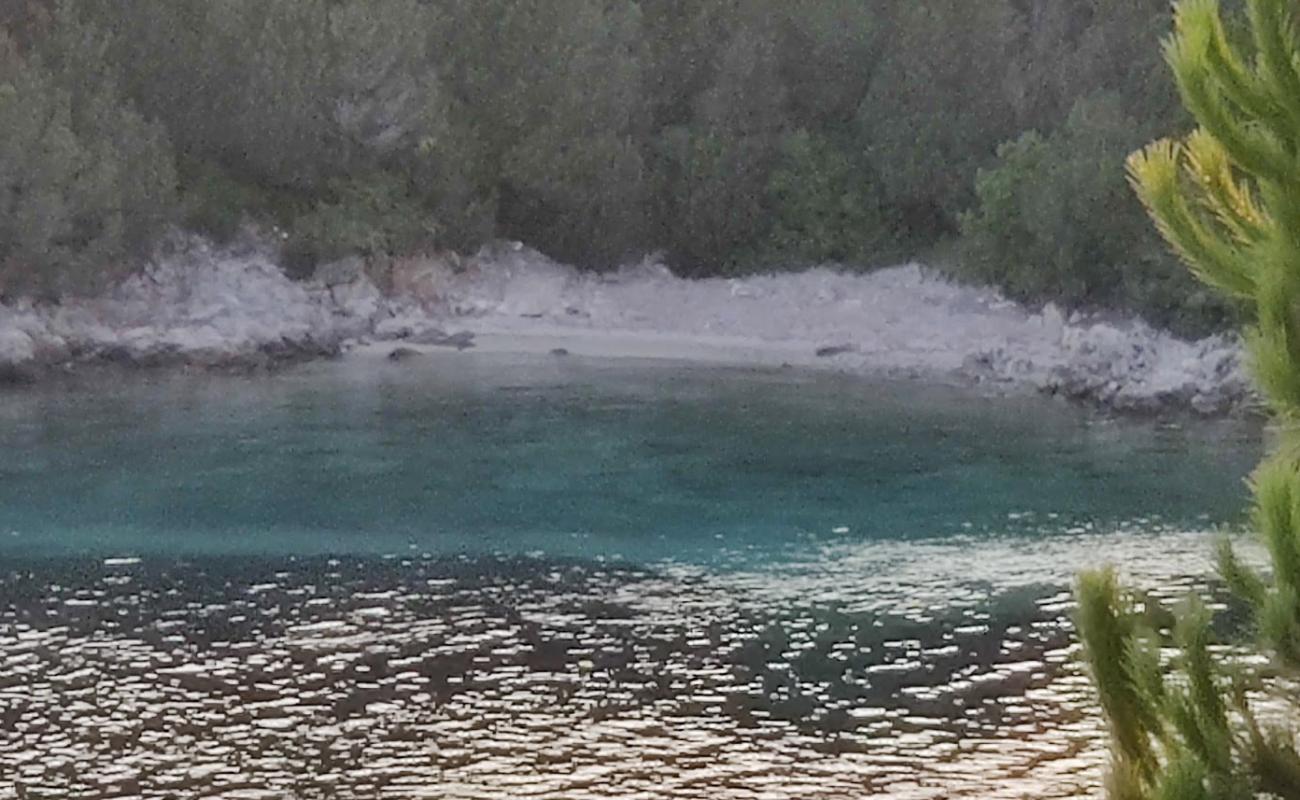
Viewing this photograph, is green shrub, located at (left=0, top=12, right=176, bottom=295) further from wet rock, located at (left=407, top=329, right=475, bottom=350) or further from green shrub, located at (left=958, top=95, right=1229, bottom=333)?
green shrub, located at (left=958, top=95, right=1229, bottom=333)

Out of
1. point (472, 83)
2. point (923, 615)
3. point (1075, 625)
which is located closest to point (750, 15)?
point (472, 83)

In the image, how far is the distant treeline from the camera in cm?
2403

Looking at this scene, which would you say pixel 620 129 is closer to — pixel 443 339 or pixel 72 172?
pixel 443 339

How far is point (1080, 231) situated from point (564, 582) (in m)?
14.0

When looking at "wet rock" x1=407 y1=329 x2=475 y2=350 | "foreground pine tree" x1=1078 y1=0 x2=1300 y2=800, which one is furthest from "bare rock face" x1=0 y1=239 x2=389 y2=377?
"foreground pine tree" x1=1078 y1=0 x2=1300 y2=800

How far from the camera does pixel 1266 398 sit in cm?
380

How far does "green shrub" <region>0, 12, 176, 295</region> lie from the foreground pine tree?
2065 centimetres

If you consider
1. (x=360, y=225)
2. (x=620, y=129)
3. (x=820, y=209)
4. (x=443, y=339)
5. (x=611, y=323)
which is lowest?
(x=443, y=339)

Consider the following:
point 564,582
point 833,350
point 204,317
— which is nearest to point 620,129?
point 833,350

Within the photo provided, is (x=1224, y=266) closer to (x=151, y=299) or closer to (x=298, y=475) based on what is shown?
(x=298, y=475)

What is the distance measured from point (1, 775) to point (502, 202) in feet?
67.4

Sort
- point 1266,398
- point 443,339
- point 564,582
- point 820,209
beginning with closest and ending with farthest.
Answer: point 1266,398 → point 564,582 → point 443,339 → point 820,209

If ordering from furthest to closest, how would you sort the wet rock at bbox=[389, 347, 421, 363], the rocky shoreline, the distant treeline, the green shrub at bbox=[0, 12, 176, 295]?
the distant treeline, the wet rock at bbox=[389, 347, 421, 363], the green shrub at bbox=[0, 12, 176, 295], the rocky shoreline

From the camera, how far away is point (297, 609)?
1198cm
